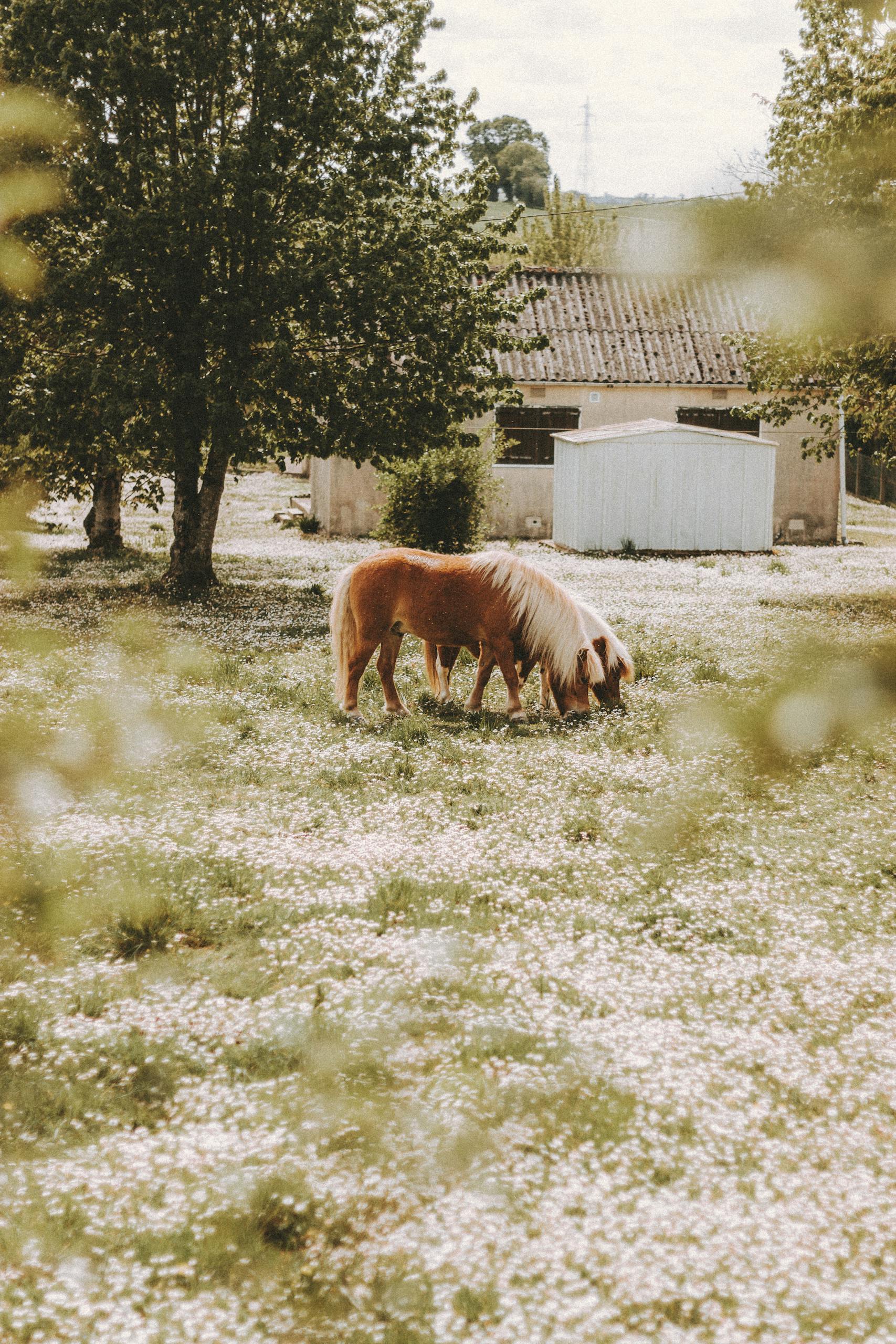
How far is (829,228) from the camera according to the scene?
54.4 feet

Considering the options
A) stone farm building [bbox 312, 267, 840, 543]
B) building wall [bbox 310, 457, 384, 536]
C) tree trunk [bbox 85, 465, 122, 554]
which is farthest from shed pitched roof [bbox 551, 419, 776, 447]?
tree trunk [bbox 85, 465, 122, 554]

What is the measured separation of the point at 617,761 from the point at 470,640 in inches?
79.0

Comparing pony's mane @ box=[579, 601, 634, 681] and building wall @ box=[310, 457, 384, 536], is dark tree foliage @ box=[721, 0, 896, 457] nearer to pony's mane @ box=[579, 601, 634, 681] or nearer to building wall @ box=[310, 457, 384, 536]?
pony's mane @ box=[579, 601, 634, 681]

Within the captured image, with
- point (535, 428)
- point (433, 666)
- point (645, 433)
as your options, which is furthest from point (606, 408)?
point (433, 666)

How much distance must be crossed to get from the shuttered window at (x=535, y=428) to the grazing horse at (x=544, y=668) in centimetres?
2090

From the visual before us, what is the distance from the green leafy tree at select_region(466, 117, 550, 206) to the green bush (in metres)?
109

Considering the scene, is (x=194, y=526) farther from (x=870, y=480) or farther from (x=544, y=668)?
(x=870, y=480)

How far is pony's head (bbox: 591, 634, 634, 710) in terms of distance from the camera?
394 inches

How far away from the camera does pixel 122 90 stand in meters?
17.1

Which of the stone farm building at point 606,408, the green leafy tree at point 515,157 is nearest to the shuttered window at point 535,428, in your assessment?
the stone farm building at point 606,408

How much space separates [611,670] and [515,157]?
133 meters

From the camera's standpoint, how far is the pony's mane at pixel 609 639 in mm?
10008

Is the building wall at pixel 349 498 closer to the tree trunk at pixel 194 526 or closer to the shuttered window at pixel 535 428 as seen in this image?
the shuttered window at pixel 535 428

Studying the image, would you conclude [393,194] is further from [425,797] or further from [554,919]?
[554,919]
